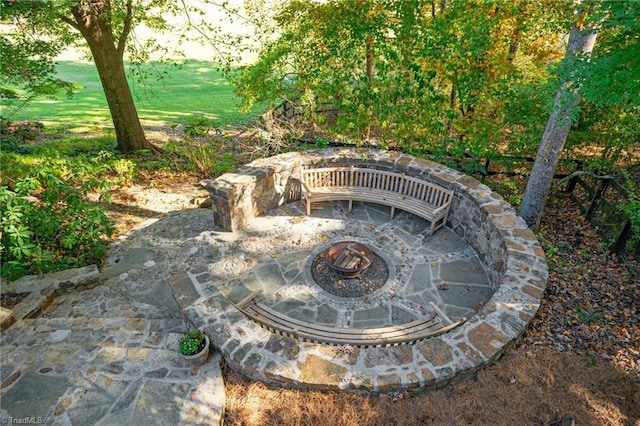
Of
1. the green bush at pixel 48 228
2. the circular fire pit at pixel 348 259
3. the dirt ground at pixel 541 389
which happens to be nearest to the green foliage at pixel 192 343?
the dirt ground at pixel 541 389

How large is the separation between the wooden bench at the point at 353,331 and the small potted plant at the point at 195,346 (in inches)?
25.3

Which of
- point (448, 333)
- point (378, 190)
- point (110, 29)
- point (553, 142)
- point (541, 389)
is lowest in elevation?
point (541, 389)

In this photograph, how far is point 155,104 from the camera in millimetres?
Answer: 16969

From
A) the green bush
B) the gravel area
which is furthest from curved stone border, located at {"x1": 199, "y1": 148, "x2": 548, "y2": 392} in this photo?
the green bush

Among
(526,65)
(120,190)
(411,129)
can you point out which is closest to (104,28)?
(120,190)

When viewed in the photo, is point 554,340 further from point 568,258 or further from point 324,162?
point 324,162

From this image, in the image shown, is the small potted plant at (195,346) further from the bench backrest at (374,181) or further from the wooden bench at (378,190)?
the bench backrest at (374,181)

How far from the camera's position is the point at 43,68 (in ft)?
26.7

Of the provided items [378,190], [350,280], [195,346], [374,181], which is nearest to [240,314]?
[195,346]

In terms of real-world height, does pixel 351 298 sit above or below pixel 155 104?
below

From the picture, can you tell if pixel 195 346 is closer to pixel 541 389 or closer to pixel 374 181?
pixel 541 389

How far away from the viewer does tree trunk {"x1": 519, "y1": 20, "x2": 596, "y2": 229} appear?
15.9 feet

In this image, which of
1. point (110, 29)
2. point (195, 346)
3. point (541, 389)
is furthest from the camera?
point (110, 29)

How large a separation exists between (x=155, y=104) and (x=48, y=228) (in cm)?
1353
